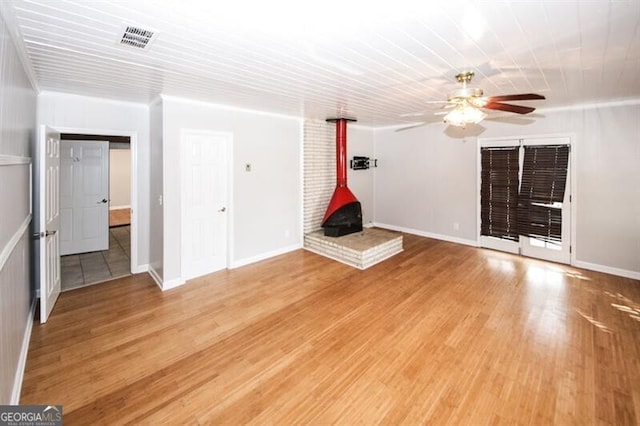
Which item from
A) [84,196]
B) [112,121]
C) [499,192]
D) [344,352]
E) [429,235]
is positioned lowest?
[344,352]

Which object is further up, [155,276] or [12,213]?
[12,213]

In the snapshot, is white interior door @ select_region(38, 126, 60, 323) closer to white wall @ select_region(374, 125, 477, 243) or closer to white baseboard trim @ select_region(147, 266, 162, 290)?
white baseboard trim @ select_region(147, 266, 162, 290)

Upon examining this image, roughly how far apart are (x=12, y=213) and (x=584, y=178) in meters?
6.82

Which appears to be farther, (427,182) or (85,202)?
(427,182)

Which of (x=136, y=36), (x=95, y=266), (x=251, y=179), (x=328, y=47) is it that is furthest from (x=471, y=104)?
(x=95, y=266)

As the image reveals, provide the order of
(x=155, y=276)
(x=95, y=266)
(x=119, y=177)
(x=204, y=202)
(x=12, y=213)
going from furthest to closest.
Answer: (x=119, y=177) < (x=95, y=266) < (x=204, y=202) < (x=155, y=276) < (x=12, y=213)

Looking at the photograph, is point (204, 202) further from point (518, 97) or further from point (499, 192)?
point (499, 192)

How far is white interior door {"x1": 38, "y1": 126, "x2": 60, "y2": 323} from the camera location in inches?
114

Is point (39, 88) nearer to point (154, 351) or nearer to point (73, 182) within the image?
point (73, 182)

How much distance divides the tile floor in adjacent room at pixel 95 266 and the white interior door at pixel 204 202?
46.3 inches

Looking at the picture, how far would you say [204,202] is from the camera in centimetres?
429

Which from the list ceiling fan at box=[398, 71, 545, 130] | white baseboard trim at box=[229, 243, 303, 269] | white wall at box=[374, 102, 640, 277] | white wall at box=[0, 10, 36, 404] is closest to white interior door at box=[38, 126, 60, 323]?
white wall at box=[0, 10, 36, 404]

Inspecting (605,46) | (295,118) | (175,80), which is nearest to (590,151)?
(605,46)

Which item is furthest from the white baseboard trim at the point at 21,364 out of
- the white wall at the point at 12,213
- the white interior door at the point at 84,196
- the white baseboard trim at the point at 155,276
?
the white interior door at the point at 84,196
